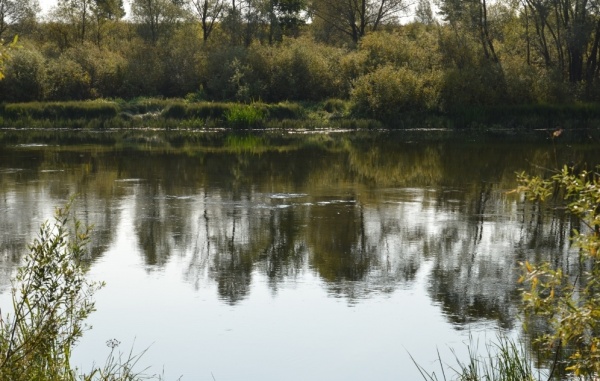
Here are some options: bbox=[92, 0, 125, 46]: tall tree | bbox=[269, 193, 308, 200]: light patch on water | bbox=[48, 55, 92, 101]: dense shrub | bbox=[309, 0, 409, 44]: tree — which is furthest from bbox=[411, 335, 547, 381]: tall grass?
bbox=[92, 0, 125, 46]: tall tree

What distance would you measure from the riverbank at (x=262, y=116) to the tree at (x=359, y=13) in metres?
14.8

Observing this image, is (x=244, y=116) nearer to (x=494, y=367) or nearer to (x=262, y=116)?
(x=262, y=116)

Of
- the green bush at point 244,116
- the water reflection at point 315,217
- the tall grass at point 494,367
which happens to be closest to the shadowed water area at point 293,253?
the water reflection at point 315,217

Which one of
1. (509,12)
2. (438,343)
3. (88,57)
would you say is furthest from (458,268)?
(88,57)

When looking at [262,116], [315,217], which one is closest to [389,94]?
[262,116]

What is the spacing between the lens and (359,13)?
5978 cm

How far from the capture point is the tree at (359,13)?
58.6m

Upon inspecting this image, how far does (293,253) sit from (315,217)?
→ 313 cm

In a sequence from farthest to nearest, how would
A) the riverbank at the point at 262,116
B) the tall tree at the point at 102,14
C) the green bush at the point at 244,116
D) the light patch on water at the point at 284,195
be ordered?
1. the tall tree at the point at 102,14
2. the green bush at the point at 244,116
3. the riverbank at the point at 262,116
4. the light patch on water at the point at 284,195

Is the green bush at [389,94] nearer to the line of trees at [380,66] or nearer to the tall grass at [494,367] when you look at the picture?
the line of trees at [380,66]

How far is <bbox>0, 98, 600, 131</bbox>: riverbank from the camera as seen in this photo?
4231 cm

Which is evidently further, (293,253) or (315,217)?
(315,217)

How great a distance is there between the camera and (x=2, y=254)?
13.4 m

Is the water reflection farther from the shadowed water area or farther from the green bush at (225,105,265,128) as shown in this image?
the green bush at (225,105,265,128)
